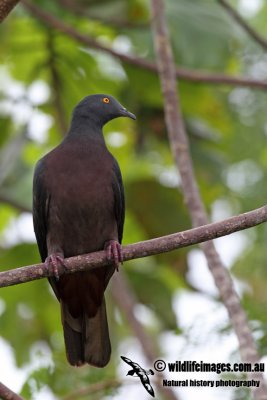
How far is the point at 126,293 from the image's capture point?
653 centimetres

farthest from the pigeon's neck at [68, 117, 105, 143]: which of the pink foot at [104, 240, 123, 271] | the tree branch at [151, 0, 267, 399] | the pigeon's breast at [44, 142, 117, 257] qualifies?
the pink foot at [104, 240, 123, 271]

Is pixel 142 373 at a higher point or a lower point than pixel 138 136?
lower

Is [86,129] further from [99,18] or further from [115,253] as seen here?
[99,18]

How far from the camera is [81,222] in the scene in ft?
17.6

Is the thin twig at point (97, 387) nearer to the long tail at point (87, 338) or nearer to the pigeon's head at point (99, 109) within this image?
the long tail at point (87, 338)

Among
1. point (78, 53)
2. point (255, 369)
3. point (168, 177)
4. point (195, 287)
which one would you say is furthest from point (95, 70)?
point (255, 369)

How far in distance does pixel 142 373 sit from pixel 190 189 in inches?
42.2

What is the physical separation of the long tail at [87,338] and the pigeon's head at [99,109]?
3.75 feet

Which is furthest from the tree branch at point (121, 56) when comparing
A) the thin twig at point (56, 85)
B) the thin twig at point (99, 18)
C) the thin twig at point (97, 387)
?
the thin twig at point (97, 387)

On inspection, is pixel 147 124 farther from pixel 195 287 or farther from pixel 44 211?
pixel 44 211

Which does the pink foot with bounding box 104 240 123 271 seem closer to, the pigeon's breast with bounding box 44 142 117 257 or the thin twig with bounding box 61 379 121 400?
the pigeon's breast with bounding box 44 142 117 257

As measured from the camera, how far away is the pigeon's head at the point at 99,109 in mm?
5891

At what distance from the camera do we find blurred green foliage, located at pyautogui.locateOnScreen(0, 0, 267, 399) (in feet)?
22.8

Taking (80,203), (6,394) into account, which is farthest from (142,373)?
(6,394)
